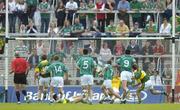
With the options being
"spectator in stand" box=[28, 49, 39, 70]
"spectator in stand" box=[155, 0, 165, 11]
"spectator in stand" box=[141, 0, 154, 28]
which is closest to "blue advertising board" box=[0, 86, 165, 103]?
"spectator in stand" box=[28, 49, 39, 70]

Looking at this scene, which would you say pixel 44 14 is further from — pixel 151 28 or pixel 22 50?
pixel 151 28

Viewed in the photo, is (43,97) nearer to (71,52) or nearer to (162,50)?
(71,52)

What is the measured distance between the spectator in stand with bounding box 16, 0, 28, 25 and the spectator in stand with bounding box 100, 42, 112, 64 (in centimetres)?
409

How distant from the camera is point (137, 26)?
3509 cm

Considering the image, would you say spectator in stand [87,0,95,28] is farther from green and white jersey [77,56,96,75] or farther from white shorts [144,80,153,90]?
green and white jersey [77,56,96,75]

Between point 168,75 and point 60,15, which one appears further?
point 60,15

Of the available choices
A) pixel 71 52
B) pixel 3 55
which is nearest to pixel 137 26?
pixel 71 52

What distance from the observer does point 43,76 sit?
31344 millimetres

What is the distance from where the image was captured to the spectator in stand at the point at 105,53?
1297 inches

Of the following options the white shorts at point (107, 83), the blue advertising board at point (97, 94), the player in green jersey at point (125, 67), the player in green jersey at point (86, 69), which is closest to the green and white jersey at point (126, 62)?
the player in green jersey at point (125, 67)

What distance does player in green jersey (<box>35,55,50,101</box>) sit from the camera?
1223 inches

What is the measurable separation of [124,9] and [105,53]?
307 cm

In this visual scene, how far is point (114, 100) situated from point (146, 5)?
563cm

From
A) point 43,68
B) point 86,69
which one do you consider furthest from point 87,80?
point 43,68
